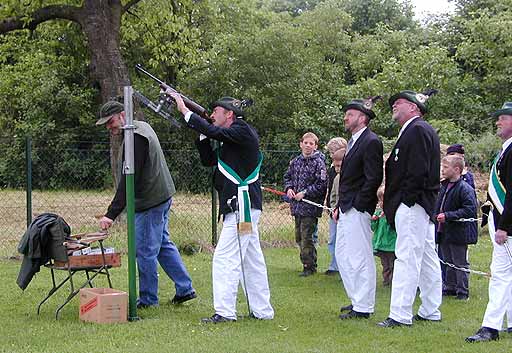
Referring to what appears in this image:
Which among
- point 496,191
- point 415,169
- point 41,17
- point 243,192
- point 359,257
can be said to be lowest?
point 359,257

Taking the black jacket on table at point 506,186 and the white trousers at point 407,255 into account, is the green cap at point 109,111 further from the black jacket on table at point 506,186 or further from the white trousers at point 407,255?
the black jacket on table at point 506,186

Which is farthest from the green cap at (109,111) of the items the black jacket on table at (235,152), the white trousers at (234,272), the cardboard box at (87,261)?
the white trousers at (234,272)

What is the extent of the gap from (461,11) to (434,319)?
25.4 metres

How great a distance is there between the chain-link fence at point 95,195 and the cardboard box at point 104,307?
5066 millimetres

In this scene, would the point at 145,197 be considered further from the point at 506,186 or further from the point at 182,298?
the point at 506,186

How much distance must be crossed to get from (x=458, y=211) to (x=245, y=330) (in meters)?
3.05

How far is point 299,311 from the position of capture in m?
7.61

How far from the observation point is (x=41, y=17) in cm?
1469

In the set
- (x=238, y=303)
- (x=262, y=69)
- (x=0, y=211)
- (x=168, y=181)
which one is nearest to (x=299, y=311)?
(x=238, y=303)

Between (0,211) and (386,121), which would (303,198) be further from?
(386,121)

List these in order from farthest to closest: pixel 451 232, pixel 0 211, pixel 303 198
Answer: pixel 0 211 → pixel 303 198 → pixel 451 232

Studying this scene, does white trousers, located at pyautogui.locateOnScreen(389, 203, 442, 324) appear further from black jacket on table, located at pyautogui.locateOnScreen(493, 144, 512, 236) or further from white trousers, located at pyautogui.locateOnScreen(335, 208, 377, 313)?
black jacket on table, located at pyautogui.locateOnScreen(493, 144, 512, 236)

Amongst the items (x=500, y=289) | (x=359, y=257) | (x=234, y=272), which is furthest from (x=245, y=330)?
(x=500, y=289)

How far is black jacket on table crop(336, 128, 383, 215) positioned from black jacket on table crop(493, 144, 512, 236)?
3.60ft
